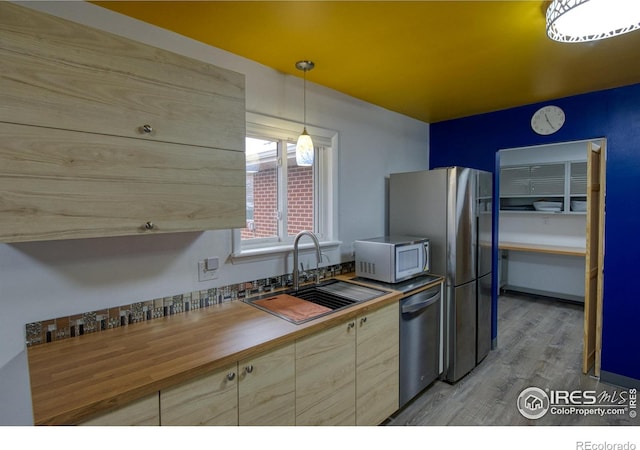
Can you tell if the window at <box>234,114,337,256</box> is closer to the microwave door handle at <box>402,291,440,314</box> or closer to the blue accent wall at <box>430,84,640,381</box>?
the microwave door handle at <box>402,291,440,314</box>

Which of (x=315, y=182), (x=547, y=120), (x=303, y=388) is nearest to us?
(x=303, y=388)

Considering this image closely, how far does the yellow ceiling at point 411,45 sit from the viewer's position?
59.2 inches

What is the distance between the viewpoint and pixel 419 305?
7.55ft

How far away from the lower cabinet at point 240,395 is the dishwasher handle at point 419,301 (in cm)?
99

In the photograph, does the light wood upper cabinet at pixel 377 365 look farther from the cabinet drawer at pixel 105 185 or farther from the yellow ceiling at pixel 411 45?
the yellow ceiling at pixel 411 45

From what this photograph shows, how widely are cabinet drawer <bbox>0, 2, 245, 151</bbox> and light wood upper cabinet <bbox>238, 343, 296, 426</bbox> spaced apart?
1.04m

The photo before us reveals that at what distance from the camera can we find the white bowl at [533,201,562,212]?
4668 mm

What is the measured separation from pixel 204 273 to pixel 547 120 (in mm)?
3119

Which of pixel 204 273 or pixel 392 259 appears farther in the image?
pixel 392 259

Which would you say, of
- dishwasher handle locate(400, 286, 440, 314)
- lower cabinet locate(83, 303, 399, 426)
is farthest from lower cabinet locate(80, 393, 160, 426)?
dishwasher handle locate(400, 286, 440, 314)

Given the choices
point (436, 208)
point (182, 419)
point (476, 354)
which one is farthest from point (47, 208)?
point (476, 354)

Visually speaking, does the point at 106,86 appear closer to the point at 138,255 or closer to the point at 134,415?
the point at 138,255
